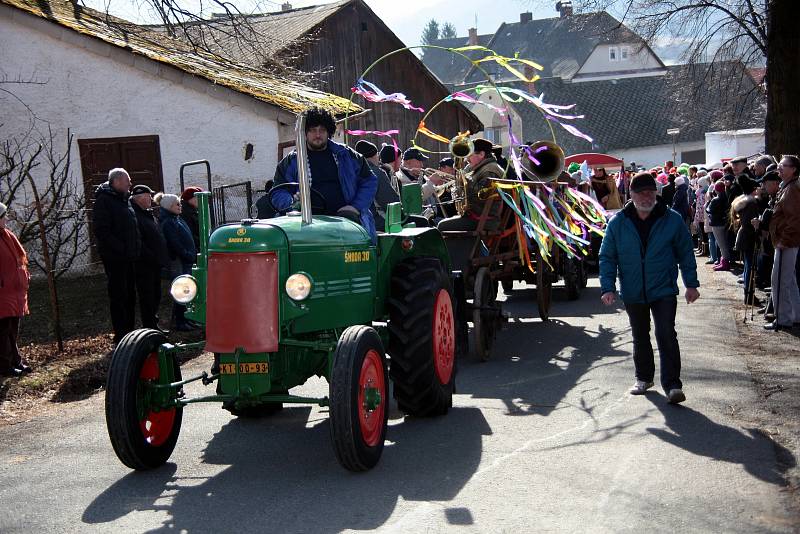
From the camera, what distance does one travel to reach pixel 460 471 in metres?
6.07

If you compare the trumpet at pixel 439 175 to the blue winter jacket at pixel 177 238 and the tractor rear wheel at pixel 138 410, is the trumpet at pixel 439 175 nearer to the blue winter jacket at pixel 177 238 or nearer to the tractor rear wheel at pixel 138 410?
the blue winter jacket at pixel 177 238

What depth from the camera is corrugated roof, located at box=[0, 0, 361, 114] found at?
17.8 m

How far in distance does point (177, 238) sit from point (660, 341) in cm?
650

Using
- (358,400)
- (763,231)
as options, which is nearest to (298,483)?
(358,400)

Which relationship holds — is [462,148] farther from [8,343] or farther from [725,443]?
[725,443]

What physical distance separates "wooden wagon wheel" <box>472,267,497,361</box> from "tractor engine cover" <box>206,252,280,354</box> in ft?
12.7

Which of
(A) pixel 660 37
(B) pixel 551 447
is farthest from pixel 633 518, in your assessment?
(A) pixel 660 37

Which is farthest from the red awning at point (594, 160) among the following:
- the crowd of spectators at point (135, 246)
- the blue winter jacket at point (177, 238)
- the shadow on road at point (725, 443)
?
the shadow on road at point (725, 443)

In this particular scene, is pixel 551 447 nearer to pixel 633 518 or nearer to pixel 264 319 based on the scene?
pixel 633 518

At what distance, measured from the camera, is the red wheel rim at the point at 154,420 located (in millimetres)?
6305

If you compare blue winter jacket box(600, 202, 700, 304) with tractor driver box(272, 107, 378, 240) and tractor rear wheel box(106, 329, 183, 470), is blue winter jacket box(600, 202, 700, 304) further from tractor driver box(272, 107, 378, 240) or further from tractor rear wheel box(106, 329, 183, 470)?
tractor rear wheel box(106, 329, 183, 470)

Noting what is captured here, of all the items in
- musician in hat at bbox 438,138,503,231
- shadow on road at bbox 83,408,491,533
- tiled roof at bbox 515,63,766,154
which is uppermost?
tiled roof at bbox 515,63,766,154

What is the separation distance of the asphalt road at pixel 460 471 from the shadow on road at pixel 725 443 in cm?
2

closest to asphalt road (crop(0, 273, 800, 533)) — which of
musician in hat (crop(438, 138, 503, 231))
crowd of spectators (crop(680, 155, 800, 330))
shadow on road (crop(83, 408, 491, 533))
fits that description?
shadow on road (crop(83, 408, 491, 533))
